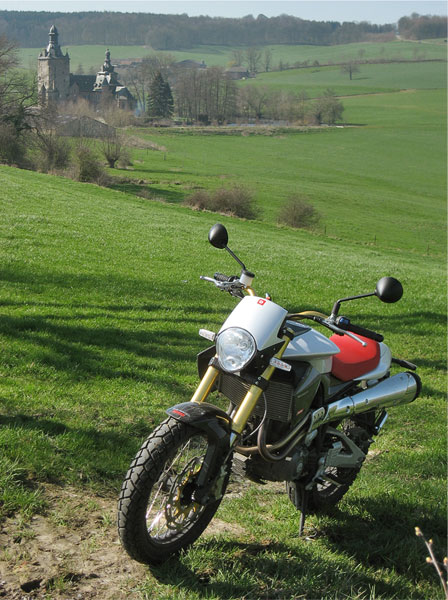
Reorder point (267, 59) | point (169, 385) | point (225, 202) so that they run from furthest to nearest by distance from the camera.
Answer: point (267, 59), point (225, 202), point (169, 385)

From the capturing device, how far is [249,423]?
3998mm

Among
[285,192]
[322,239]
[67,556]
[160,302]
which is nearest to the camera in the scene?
[67,556]

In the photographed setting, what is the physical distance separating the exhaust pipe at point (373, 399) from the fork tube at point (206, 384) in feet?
2.30

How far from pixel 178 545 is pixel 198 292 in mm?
8378

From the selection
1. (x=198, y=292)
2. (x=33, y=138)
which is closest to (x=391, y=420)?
(x=198, y=292)

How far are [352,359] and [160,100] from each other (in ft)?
434

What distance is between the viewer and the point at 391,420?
721 centimetres

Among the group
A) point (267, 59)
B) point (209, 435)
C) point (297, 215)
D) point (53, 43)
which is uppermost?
point (267, 59)

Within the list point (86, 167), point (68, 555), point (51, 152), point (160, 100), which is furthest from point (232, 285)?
point (160, 100)

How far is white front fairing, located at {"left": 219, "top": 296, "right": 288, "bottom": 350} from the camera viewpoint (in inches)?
139

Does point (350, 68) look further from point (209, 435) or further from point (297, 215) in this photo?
point (209, 435)

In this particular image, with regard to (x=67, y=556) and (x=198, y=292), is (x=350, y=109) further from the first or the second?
(x=67, y=556)

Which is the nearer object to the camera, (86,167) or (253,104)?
(86,167)

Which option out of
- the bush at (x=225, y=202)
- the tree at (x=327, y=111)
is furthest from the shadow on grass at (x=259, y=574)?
the tree at (x=327, y=111)
